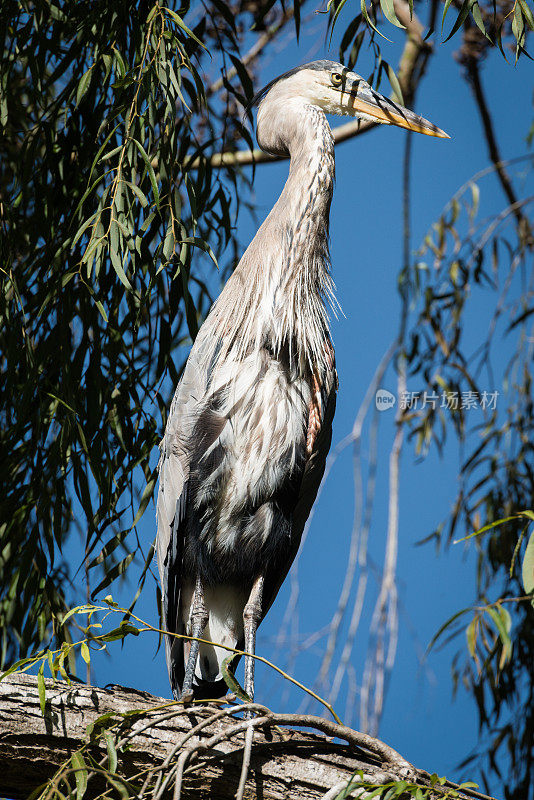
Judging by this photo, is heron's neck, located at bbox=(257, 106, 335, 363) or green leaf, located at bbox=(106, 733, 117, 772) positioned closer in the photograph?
green leaf, located at bbox=(106, 733, 117, 772)

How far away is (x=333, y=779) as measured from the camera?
109 centimetres

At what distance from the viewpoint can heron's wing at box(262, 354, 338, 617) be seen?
1.69 meters

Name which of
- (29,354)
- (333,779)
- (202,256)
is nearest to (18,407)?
(29,354)

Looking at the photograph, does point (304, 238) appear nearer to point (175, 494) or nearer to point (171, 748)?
point (175, 494)

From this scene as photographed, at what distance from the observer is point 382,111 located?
5.98 ft

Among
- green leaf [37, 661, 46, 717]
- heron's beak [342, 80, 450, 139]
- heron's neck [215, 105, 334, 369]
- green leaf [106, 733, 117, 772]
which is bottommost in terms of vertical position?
green leaf [106, 733, 117, 772]

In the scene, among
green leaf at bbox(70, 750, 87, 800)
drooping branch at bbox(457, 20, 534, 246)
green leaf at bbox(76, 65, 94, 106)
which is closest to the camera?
green leaf at bbox(70, 750, 87, 800)

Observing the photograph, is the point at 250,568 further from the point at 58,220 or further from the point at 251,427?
the point at 58,220

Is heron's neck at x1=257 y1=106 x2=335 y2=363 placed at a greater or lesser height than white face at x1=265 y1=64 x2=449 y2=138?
lesser

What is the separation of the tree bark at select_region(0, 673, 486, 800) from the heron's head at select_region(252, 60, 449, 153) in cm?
117

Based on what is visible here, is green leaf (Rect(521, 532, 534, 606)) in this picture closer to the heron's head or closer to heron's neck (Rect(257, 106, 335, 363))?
heron's neck (Rect(257, 106, 335, 363))

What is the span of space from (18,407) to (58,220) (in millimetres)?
359

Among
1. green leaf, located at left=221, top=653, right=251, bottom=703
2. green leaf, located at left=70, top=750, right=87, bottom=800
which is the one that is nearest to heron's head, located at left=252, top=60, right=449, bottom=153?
green leaf, located at left=221, top=653, right=251, bottom=703

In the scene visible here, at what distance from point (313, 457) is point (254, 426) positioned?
5.6 inches
